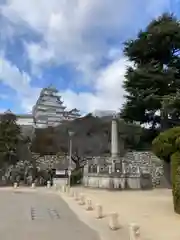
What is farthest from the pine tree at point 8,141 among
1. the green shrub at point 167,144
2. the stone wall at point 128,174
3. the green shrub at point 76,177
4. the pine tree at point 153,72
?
the green shrub at point 167,144

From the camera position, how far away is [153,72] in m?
30.2

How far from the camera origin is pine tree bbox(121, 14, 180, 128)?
1177 inches

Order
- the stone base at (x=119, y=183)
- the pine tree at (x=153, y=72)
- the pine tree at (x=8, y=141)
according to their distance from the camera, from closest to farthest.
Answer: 1. the stone base at (x=119, y=183)
2. the pine tree at (x=153, y=72)
3. the pine tree at (x=8, y=141)

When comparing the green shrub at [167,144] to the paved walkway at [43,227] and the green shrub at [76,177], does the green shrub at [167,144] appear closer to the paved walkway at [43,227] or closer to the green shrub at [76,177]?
the paved walkway at [43,227]

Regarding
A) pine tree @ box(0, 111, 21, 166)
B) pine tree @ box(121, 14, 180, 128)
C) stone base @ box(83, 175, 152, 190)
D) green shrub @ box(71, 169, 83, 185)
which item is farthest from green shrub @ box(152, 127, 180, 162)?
pine tree @ box(0, 111, 21, 166)

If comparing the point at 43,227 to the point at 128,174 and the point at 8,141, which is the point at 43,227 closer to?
the point at 128,174

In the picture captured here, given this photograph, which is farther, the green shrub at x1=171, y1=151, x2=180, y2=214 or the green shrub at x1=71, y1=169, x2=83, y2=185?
the green shrub at x1=71, y1=169, x2=83, y2=185

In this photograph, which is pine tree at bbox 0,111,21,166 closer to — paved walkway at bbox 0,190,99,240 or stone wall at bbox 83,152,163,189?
stone wall at bbox 83,152,163,189

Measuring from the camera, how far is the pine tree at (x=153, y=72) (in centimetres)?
2989

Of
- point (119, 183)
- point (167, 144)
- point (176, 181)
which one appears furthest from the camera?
point (119, 183)

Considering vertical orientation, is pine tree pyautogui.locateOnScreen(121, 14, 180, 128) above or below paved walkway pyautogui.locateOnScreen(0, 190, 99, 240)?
above

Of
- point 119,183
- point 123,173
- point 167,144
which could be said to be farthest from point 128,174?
point 167,144

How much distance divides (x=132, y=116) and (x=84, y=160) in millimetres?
10965

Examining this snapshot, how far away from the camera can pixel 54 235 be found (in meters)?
8.66
